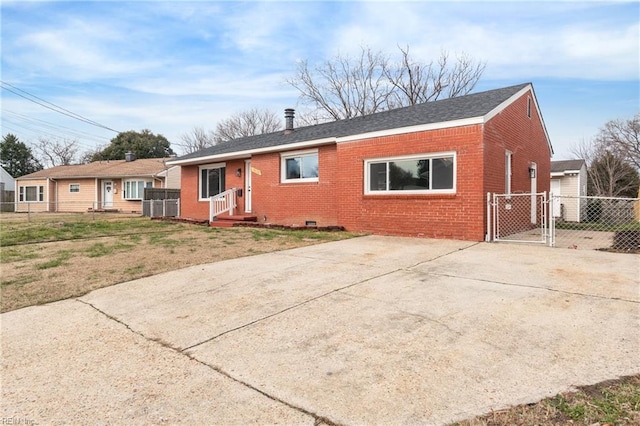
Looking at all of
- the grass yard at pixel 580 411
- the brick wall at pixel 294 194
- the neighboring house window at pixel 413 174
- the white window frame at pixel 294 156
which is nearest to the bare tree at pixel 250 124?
the brick wall at pixel 294 194

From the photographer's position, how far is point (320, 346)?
3043mm

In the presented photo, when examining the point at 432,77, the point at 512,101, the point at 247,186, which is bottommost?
the point at 247,186

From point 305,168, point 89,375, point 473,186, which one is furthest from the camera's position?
point 305,168

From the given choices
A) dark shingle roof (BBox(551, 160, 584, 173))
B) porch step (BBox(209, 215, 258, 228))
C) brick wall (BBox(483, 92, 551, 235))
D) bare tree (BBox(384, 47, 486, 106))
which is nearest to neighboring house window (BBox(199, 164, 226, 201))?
porch step (BBox(209, 215, 258, 228))

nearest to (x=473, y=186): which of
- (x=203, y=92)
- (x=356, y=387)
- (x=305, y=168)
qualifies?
(x=305, y=168)

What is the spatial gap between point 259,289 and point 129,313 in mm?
1557

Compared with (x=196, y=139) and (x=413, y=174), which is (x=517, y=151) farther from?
(x=196, y=139)

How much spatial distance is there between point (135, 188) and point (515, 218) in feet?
84.5

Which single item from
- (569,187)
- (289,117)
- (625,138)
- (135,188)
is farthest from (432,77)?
(135,188)

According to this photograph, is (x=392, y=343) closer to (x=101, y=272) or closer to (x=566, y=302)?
(x=566, y=302)

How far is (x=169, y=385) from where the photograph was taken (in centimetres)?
249

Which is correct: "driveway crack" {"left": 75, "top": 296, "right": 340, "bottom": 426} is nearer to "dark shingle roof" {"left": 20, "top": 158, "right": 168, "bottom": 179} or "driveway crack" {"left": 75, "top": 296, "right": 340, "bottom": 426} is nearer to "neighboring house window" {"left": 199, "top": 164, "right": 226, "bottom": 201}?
"neighboring house window" {"left": 199, "top": 164, "right": 226, "bottom": 201}

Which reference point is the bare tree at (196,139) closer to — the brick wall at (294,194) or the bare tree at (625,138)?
the brick wall at (294,194)

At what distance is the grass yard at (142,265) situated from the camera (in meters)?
2.02
